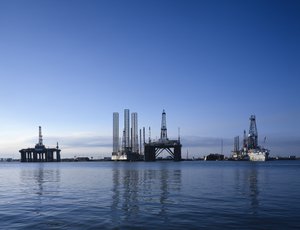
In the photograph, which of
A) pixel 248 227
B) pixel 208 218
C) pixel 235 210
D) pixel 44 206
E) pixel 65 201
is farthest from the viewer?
pixel 65 201

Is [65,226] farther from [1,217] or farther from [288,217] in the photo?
Result: [288,217]

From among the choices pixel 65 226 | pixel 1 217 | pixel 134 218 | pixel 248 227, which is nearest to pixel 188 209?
pixel 134 218

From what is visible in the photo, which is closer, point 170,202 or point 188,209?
point 188,209

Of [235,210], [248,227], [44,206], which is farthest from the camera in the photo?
[44,206]

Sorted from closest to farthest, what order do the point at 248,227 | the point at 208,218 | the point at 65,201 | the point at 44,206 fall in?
the point at 248,227
the point at 208,218
the point at 44,206
the point at 65,201

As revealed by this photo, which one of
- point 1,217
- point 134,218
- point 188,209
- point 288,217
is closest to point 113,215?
point 134,218

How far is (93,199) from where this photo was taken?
3434 centimetres

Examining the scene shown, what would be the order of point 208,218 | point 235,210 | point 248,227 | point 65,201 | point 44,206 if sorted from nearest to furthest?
point 248,227 → point 208,218 → point 235,210 → point 44,206 → point 65,201

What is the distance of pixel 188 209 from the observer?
2803cm

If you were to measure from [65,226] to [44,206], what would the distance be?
9.84m

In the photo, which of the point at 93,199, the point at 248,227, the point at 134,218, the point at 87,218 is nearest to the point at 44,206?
the point at 93,199

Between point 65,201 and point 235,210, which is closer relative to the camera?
point 235,210

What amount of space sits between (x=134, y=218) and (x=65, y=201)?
11.8m

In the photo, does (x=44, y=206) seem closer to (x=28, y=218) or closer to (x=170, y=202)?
(x=28, y=218)
